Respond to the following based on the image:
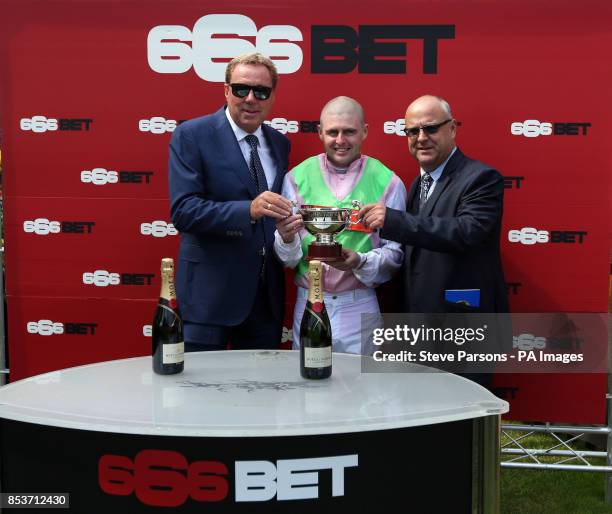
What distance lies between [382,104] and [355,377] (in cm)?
169

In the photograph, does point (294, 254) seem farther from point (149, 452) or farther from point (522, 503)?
point (522, 503)

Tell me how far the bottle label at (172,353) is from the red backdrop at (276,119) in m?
1.50

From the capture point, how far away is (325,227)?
2.63 meters

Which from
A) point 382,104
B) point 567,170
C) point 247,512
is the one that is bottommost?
point 247,512

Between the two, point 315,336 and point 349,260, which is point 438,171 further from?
point 315,336

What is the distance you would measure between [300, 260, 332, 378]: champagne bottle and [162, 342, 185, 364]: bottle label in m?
0.36

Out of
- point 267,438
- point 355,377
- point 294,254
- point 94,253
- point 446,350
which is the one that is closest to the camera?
point 267,438

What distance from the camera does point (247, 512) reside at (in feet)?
5.82

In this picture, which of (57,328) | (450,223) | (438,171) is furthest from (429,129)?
(57,328)

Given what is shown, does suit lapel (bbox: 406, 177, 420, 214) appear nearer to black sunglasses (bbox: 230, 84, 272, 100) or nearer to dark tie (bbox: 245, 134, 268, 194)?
dark tie (bbox: 245, 134, 268, 194)

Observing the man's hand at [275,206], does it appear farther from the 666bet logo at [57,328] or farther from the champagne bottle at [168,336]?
the 666bet logo at [57,328]

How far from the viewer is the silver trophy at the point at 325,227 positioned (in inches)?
102

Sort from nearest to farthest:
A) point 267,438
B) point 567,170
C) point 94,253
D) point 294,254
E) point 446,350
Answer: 1. point 267,438
2. point 294,254
3. point 446,350
4. point 567,170
5. point 94,253

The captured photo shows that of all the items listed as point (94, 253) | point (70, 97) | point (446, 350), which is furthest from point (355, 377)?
point (70, 97)
